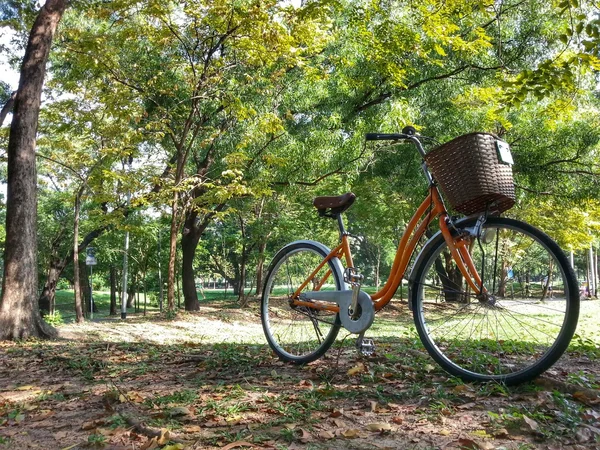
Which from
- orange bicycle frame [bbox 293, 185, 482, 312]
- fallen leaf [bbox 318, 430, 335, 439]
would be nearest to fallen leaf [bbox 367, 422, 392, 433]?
fallen leaf [bbox 318, 430, 335, 439]

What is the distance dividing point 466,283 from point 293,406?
1.20m

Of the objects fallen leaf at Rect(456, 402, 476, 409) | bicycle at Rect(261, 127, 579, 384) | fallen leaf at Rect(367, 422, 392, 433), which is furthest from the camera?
bicycle at Rect(261, 127, 579, 384)

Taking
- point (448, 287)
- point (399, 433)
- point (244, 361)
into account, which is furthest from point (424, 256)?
point (244, 361)

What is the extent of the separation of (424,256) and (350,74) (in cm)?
952

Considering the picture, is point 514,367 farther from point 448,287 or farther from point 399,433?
point 399,433

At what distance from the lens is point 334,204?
11.9 ft

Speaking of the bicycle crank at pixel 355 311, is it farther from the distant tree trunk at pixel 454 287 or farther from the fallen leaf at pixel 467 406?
the fallen leaf at pixel 467 406

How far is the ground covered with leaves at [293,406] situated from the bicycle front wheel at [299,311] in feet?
0.51

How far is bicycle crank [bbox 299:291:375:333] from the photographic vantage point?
3154 mm

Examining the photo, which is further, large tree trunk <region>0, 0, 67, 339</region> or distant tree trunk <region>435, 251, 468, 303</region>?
large tree trunk <region>0, 0, 67, 339</region>

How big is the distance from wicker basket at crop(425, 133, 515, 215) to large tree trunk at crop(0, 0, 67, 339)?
5499mm

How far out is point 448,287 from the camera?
10.1 ft

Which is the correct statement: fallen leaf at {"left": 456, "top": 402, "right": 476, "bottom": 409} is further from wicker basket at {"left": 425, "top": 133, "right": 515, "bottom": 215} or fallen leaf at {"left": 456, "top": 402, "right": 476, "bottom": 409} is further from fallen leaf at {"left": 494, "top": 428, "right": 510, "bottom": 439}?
wicker basket at {"left": 425, "top": 133, "right": 515, "bottom": 215}

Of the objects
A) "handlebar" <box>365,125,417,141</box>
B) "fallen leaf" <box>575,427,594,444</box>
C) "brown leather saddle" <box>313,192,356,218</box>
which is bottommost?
"fallen leaf" <box>575,427,594,444</box>
